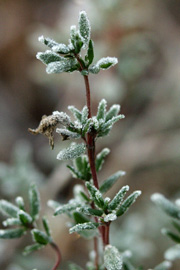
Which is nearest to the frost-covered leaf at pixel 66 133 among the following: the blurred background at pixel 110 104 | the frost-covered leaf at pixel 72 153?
the frost-covered leaf at pixel 72 153

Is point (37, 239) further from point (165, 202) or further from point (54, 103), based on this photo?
point (54, 103)

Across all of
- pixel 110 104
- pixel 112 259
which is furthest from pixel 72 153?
pixel 110 104

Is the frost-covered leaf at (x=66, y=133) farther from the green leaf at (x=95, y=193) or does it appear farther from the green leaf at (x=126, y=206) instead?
the green leaf at (x=126, y=206)

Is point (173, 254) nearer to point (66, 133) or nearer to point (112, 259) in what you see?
point (112, 259)

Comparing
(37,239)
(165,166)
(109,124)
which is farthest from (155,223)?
(109,124)

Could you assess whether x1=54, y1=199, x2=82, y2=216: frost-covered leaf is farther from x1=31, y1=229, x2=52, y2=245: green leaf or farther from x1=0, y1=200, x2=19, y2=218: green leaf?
x1=0, y1=200, x2=19, y2=218: green leaf

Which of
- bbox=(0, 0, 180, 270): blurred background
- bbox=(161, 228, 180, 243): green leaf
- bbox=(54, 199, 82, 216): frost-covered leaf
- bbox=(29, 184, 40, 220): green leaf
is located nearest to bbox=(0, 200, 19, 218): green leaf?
bbox=(29, 184, 40, 220): green leaf
